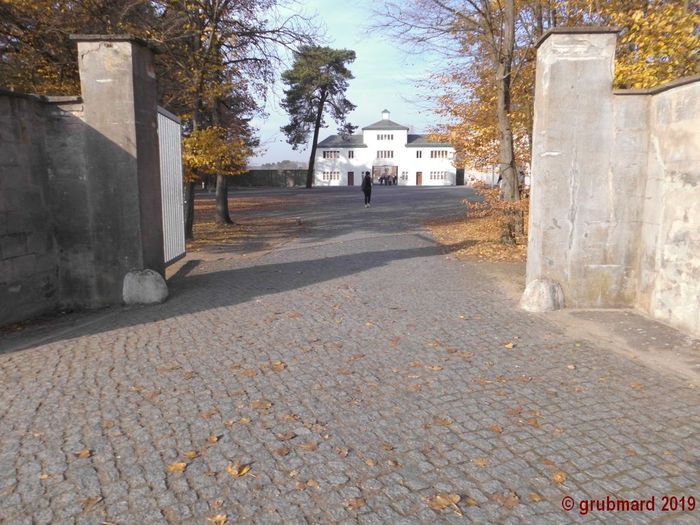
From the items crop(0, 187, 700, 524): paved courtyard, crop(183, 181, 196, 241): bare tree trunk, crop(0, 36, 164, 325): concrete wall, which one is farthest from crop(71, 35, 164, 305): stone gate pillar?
crop(183, 181, 196, 241): bare tree trunk

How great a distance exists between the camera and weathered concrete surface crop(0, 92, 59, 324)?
245 inches

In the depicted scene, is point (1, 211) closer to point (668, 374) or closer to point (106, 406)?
point (106, 406)

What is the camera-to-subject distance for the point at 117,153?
697 centimetres

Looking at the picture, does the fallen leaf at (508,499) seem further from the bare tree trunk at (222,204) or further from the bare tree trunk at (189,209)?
the bare tree trunk at (222,204)

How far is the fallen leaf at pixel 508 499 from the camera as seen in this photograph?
111 inches

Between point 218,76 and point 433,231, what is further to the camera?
point 433,231

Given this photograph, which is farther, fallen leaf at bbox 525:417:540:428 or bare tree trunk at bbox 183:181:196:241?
bare tree trunk at bbox 183:181:196:241

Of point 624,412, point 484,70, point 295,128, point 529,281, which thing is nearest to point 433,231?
point 484,70

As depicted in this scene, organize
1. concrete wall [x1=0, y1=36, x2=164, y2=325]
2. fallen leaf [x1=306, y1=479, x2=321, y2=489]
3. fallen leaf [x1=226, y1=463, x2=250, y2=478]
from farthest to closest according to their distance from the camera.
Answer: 1. concrete wall [x1=0, y1=36, x2=164, y2=325]
2. fallen leaf [x1=226, y1=463, x2=250, y2=478]
3. fallen leaf [x1=306, y1=479, x2=321, y2=489]

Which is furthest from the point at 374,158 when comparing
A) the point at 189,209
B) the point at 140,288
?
the point at 140,288

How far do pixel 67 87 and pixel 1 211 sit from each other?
6884 millimetres

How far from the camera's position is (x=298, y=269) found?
9.98 meters

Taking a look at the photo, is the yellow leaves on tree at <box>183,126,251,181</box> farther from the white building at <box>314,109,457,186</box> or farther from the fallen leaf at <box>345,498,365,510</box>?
the white building at <box>314,109,457,186</box>

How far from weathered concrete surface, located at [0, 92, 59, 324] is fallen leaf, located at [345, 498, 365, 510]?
537cm
